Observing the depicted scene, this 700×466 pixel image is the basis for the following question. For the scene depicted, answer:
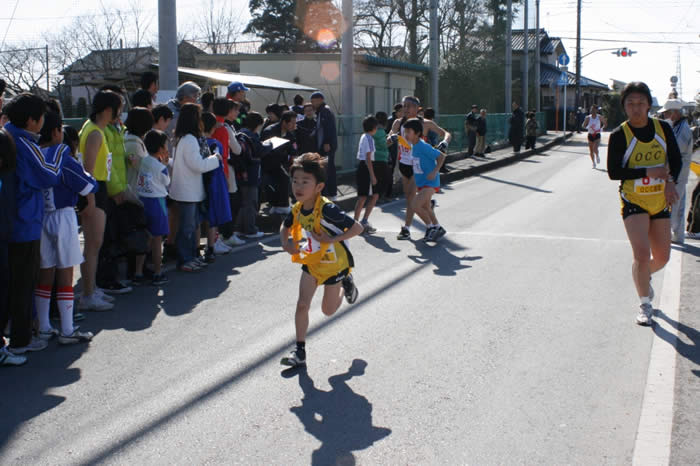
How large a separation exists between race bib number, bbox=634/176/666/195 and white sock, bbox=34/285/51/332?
466 cm

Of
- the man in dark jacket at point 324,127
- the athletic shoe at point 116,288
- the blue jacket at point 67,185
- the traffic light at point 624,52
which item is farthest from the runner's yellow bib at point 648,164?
the traffic light at point 624,52

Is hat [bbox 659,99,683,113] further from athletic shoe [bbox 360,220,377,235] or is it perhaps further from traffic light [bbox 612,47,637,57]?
traffic light [bbox 612,47,637,57]

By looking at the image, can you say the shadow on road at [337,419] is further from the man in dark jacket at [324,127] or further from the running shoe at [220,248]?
the man in dark jacket at [324,127]

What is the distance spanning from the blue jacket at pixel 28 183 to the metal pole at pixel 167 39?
5796 mm

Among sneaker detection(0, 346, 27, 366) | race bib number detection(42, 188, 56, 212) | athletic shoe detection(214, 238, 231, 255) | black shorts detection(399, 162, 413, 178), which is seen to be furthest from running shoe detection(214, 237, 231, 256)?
sneaker detection(0, 346, 27, 366)

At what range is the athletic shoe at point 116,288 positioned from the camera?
23.0 feet

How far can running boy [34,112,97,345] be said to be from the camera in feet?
17.7

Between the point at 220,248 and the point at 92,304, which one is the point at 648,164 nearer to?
the point at 92,304

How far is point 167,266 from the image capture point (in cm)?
831

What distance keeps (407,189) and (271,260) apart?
8.66 feet

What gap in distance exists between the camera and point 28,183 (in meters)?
5.07

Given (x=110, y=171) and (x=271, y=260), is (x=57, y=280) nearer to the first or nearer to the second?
(x=110, y=171)

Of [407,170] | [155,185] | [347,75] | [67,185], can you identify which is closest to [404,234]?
[407,170]

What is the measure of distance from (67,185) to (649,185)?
4.48 meters
